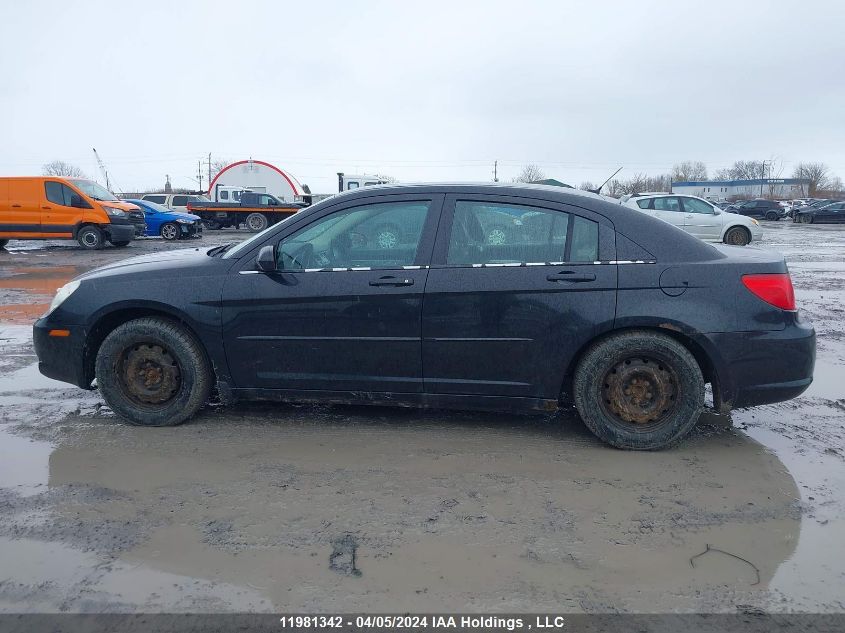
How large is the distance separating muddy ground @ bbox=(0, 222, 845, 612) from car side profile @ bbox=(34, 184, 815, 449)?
30 centimetres

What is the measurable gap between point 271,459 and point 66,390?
2.31m

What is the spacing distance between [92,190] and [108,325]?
16.0 m

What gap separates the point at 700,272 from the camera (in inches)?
144

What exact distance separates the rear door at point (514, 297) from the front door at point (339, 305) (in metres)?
0.14

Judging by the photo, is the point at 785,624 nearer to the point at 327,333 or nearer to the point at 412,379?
the point at 412,379

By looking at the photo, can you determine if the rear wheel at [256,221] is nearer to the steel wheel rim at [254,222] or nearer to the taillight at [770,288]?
the steel wheel rim at [254,222]

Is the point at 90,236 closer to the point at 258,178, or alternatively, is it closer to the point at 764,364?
the point at 764,364

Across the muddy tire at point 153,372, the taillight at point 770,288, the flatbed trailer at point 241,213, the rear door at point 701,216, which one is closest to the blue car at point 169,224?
the flatbed trailer at point 241,213

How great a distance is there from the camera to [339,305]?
3.88m

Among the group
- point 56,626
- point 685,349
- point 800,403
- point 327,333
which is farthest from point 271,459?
point 800,403

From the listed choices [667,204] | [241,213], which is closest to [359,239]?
[667,204]

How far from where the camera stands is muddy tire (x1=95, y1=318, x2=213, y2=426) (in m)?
4.09

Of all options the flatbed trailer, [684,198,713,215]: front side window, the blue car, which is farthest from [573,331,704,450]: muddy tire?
the flatbed trailer

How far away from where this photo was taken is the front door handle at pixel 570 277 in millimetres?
3699
